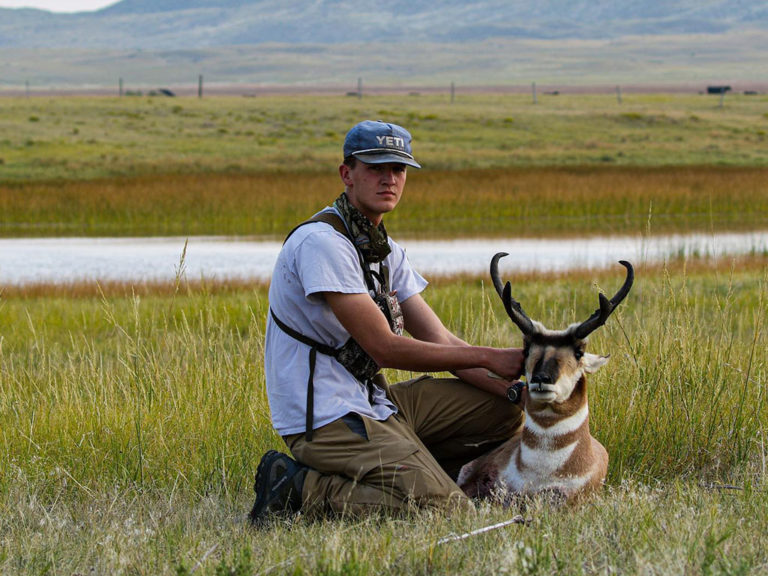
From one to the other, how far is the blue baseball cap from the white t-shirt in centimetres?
Result: 38

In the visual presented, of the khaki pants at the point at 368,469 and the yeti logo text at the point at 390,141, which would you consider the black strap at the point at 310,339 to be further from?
the yeti logo text at the point at 390,141

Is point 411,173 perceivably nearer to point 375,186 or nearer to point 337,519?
point 375,186

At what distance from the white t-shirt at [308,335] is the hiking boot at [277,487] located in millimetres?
158

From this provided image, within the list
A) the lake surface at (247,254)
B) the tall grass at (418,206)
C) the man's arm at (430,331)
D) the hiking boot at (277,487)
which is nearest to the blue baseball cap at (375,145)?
the man's arm at (430,331)

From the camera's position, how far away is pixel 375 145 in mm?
5195

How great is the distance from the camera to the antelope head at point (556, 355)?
4.74m

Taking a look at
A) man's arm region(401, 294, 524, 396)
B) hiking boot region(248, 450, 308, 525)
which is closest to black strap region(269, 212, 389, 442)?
hiking boot region(248, 450, 308, 525)

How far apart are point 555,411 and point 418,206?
20.9m

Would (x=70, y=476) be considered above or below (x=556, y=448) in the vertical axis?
below

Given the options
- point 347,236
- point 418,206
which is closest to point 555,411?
point 347,236

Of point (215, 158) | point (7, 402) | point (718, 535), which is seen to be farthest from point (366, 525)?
point (215, 158)

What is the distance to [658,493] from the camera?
555 cm

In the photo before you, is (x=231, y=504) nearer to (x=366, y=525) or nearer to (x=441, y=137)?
(x=366, y=525)

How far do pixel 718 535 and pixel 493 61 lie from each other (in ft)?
650
